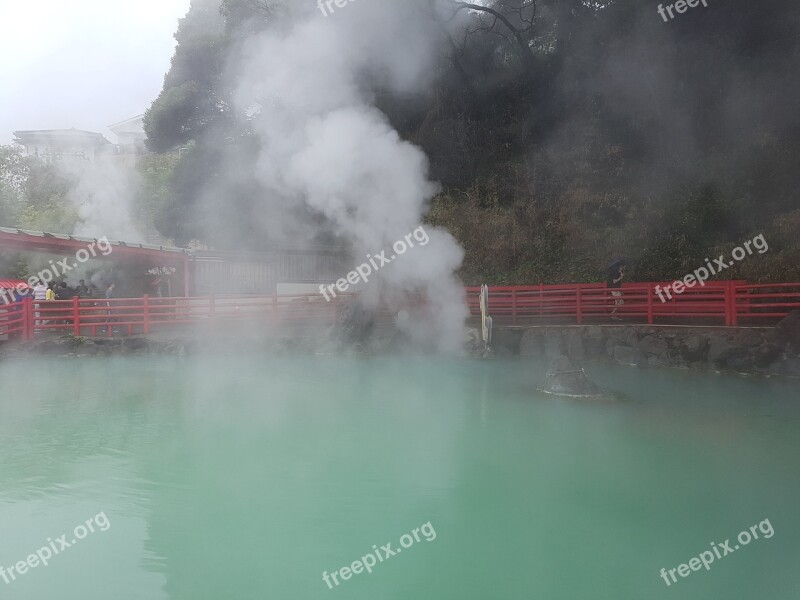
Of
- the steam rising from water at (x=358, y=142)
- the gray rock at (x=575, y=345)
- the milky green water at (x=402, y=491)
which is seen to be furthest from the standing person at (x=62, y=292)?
the gray rock at (x=575, y=345)

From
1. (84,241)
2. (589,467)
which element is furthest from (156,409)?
(84,241)

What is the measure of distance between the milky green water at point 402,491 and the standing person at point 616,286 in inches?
142

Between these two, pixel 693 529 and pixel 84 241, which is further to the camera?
pixel 84 241

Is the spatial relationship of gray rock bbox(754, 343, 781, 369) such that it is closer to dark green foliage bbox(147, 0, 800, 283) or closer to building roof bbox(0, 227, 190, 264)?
dark green foliage bbox(147, 0, 800, 283)

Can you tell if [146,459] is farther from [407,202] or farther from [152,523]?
[407,202]

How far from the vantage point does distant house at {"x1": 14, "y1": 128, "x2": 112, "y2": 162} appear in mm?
33719

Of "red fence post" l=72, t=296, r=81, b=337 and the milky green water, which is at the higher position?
"red fence post" l=72, t=296, r=81, b=337

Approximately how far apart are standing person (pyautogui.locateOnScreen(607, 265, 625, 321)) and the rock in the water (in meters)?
4.28

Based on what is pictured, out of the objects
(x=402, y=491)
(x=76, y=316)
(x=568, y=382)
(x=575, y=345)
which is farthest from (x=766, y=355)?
(x=76, y=316)

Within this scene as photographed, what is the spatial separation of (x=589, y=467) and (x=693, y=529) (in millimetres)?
1520

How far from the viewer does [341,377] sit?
38.5 feet

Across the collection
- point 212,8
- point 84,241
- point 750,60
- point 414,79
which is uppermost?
point 212,8

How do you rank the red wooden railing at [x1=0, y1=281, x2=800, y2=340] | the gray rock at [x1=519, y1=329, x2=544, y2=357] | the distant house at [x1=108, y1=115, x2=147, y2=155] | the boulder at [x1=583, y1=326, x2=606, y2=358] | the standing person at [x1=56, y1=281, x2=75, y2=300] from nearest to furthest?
the red wooden railing at [x1=0, y1=281, x2=800, y2=340] < the boulder at [x1=583, y1=326, x2=606, y2=358] < the gray rock at [x1=519, y1=329, x2=544, y2=357] < the standing person at [x1=56, y1=281, x2=75, y2=300] < the distant house at [x1=108, y1=115, x2=147, y2=155]

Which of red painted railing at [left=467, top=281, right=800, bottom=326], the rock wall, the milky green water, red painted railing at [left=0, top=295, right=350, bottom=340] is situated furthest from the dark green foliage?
the milky green water
